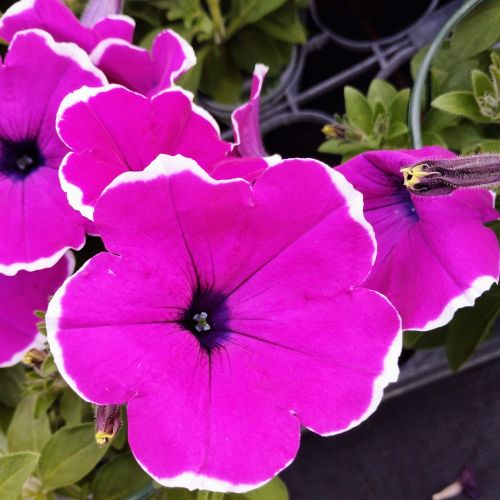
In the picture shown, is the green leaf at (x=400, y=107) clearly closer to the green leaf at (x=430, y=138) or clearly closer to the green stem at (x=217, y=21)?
the green leaf at (x=430, y=138)

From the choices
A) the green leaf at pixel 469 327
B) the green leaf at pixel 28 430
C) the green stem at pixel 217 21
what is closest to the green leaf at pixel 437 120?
the green leaf at pixel 469 327

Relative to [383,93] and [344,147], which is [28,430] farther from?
[383,93]

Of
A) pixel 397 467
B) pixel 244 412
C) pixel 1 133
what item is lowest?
pixel 397 467

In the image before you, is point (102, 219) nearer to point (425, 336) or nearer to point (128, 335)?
point (128, 335)

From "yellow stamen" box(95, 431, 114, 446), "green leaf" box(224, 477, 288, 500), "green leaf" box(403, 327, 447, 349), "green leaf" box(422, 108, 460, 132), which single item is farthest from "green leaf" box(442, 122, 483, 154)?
"yellow stamen" box(95, 431, 114, 446)

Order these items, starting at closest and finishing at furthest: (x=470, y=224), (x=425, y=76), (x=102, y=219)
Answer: (x=102, y=219)
(x=470, y=224)
(x=425, y=76)

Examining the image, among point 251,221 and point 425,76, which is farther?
point 425,76

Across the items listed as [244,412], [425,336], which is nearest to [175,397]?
[244,412]
